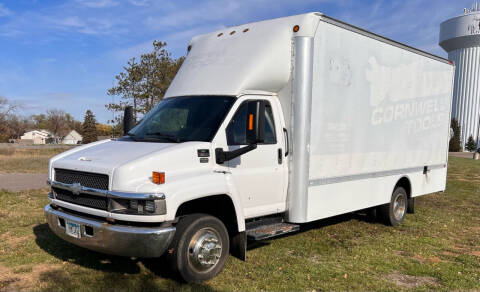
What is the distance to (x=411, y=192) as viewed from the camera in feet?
27.2

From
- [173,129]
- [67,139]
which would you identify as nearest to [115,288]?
[173,129]

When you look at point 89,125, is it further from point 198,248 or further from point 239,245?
point 198,248

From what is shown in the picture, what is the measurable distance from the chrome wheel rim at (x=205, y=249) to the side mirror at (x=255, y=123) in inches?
48.0

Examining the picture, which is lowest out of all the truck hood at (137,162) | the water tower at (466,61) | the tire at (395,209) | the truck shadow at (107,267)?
the truck shadow at (107,267)

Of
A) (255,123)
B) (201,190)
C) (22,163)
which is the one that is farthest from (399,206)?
(22,163)

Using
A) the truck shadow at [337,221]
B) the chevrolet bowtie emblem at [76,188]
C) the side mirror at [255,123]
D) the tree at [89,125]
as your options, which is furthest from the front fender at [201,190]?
the tree at [89,125]

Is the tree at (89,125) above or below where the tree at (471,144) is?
above

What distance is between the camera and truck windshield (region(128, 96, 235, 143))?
490 centimetres

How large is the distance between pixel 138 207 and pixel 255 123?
1616 mm

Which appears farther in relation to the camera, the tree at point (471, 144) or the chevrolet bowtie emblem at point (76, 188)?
the tree at point (471, 144)

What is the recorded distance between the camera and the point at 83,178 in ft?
14.9

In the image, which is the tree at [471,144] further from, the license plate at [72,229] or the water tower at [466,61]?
the license plate at [72,229]

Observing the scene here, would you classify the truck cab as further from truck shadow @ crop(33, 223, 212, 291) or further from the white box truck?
truck shadow @ crop(33, 223, 212, 291)

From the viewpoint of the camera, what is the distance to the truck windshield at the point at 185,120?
16.1 feet
